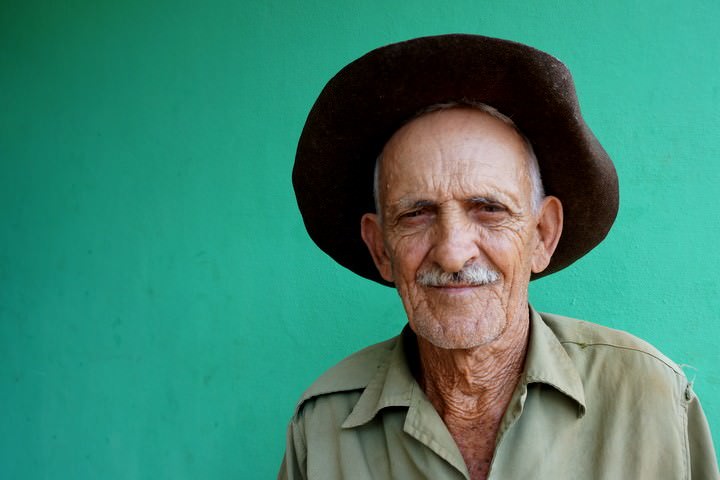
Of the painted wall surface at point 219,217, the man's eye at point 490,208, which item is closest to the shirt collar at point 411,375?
the man's eye at point 490,208

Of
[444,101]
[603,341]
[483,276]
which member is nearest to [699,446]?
[603,341]

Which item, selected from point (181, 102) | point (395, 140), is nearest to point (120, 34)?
point (181, 102)

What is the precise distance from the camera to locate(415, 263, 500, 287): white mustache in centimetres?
151

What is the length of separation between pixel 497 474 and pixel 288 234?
1268 mm

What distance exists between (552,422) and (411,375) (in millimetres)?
392

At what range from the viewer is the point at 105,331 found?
2885 mm

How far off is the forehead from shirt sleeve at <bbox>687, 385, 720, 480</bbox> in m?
0.67

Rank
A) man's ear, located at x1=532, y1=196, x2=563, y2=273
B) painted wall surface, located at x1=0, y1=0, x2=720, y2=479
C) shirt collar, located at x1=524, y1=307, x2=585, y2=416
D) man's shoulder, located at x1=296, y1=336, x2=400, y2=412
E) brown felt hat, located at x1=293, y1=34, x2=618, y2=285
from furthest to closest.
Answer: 1. painted wall surface, located at x1=0, y1=0, x2=720, y2=479
2. man's shoulder, located at x1=296, y1=336, x2=400, y2=412
3. man's ear, located at x1=532, y1=196, x2=563, y2=273
4. shirt collar, located at x1=524, y1=307, x2=585, y2=416
5. brown felt hat, located at x1=293, y1=34, x2=618, y2=285

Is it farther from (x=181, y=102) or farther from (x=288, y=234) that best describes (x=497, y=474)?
(x=181, y=102)

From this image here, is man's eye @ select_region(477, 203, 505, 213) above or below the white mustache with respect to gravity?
above

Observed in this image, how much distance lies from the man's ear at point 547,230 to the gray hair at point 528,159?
3 cm

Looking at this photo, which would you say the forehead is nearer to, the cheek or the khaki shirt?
the cheek

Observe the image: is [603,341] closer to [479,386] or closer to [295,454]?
[479,386]

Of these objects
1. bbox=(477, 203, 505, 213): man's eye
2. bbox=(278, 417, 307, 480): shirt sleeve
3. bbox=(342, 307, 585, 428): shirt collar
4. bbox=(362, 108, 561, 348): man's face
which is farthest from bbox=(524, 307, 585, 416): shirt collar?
bbox=(278, 417, 307, 480): shirt sleeve
